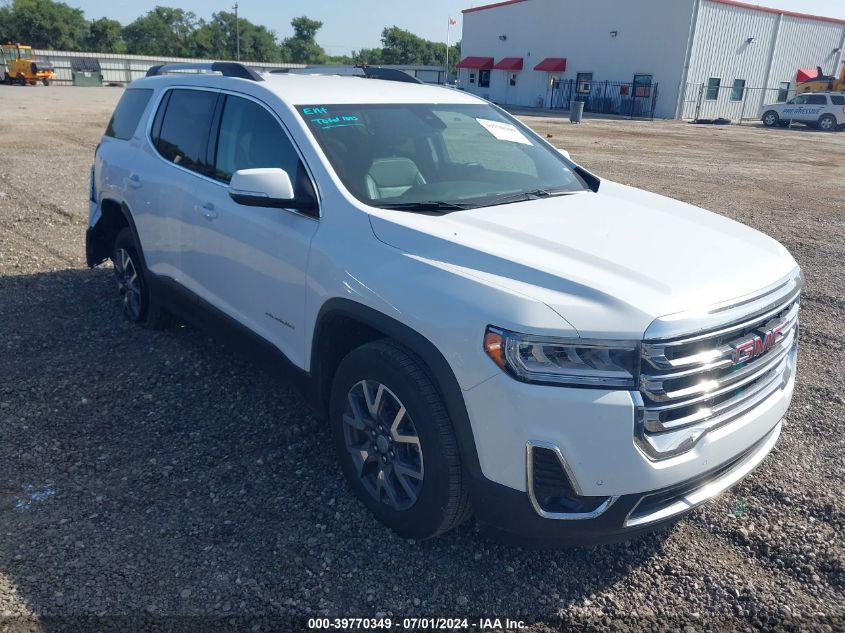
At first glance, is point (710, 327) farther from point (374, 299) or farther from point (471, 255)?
point (374, 299)

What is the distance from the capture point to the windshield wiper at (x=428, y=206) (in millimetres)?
3166

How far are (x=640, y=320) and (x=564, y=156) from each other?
→ 2.38m

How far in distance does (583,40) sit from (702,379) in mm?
44416

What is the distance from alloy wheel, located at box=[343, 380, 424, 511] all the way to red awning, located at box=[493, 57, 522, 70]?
156 feet

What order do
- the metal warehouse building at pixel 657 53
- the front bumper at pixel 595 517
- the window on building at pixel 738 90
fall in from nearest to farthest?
the front bumper at pixel 595 517 < the metal warehouse building at pixel 657 53 < the window on building at pixel 738 90

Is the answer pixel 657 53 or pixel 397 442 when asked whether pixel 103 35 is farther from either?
pixel 397 442

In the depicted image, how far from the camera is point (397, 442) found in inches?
112

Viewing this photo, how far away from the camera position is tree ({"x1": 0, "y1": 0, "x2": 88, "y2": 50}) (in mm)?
82750

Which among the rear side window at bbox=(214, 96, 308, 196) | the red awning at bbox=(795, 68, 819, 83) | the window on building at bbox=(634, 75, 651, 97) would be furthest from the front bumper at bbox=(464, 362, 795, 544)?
the red awning at bbox=(795, 68, 819, 83)

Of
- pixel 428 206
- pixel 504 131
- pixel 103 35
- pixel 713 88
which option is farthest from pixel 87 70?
pixel 428 206

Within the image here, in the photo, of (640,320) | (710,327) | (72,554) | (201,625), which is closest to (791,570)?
(710,327)

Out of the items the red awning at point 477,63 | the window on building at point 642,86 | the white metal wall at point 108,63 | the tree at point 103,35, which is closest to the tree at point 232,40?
the tree at point 103,35

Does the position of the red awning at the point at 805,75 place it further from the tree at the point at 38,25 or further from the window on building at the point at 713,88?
the tree at the point at 38,25

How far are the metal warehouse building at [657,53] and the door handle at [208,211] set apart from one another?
128 feet
